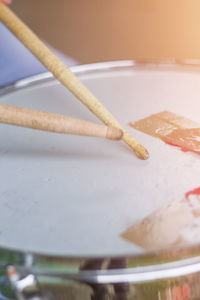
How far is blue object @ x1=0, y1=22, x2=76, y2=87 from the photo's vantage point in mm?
1211

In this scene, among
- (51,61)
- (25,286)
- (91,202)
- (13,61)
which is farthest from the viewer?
(13,61)

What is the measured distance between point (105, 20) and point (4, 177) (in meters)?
1.71

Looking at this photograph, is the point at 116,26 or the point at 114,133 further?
the point at 116,26

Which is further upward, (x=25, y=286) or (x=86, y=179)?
(x=86, y=179)

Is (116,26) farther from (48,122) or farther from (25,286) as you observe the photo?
(25,286)

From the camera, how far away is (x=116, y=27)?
2203 millimetres

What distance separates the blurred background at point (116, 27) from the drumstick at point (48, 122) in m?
1.41

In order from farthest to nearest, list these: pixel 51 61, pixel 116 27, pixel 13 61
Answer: pixel 116 27 → pixel 13 61 → pixel 51 61

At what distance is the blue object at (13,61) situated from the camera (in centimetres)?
121

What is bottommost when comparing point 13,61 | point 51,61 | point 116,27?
point 51,61

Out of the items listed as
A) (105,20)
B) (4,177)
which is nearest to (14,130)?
(4,177)

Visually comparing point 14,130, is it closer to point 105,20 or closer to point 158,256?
point 158,256

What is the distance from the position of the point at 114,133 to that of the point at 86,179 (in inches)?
3.0

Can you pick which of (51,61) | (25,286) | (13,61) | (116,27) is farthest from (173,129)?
(116,27)
